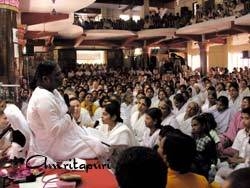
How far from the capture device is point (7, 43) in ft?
16.3

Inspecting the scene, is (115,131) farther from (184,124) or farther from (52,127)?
(184,124)

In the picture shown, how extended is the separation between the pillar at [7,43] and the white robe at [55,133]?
2009 mm

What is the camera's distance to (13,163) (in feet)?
9.52

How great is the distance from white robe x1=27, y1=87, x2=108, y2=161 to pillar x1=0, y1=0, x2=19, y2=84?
6.59ft

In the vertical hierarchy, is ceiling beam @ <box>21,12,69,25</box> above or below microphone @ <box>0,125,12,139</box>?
above

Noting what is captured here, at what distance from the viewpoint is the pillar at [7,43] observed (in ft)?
16.3

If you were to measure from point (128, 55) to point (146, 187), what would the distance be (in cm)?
2476

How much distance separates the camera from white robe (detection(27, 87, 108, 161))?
3.04 metres

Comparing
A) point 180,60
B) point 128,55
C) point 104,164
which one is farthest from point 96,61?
point 104,164

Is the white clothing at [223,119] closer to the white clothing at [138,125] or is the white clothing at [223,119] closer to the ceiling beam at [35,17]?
the white clothing at [138,125]

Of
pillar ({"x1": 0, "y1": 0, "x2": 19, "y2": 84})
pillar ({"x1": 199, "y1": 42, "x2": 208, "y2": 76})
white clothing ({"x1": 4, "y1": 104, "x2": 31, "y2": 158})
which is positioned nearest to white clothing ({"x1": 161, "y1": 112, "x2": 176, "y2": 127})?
pillar ({"x1": 0, "y1": 0, "x2": 19, "y2": 84})

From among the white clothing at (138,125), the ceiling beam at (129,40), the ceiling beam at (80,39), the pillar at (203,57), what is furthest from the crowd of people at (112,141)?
the ceiling beam at (129,40)

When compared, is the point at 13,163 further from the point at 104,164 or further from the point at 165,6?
the point at 165,6

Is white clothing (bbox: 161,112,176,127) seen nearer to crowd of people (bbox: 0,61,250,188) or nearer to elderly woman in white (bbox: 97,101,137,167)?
crowd of people (bbox: 0,61,250,188)
